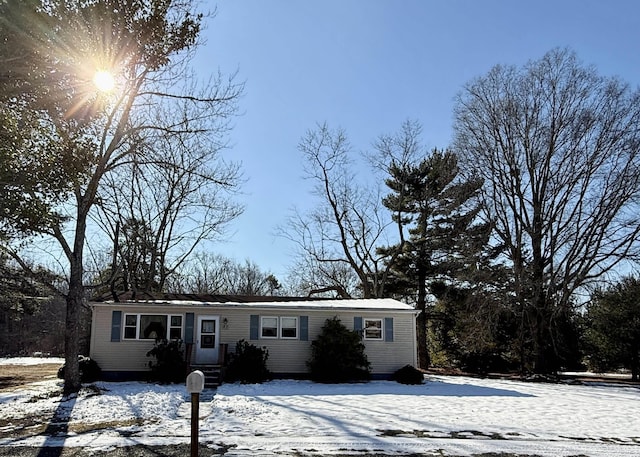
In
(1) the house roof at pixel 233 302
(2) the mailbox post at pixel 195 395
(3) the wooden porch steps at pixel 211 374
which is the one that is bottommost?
(3) the wooden porch steps at pixel 211 374

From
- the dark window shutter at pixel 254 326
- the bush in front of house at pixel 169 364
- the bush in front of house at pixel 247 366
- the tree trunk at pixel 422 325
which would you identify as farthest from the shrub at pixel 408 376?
the tree trunk at pixel 422 325

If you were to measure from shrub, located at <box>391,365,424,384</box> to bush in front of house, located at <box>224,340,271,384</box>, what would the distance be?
4467 millimetres

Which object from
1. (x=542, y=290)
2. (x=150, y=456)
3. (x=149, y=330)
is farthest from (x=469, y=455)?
(x=542, y=290)

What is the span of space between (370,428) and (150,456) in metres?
3.69

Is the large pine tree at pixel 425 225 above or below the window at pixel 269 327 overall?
above

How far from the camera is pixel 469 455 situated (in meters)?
6.59

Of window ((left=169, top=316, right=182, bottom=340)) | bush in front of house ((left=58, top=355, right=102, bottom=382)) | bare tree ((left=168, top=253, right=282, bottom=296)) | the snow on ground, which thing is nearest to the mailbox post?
the snow on ground

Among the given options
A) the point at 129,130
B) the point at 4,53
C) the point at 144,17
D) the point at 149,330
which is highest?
the point at 129,130

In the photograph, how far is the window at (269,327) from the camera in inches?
675

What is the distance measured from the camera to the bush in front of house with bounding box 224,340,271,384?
51.0 feet

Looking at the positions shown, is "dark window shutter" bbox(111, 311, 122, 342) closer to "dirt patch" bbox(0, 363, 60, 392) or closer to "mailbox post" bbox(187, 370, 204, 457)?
"dirt patch" bbox(0, 363, 60, 392)

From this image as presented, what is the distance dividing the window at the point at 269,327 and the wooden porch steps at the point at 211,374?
2162 mm

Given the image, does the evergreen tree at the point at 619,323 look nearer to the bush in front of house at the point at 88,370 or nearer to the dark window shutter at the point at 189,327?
the dark window shutter at the point at 189,327

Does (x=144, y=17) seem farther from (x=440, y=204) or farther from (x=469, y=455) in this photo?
(x=440, y=204)
